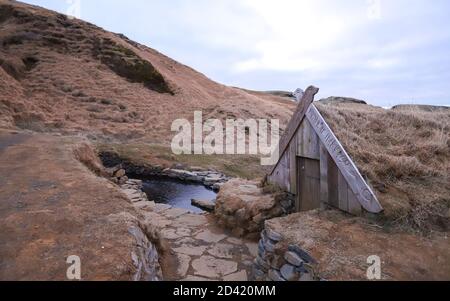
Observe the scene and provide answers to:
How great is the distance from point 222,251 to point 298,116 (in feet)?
11.8

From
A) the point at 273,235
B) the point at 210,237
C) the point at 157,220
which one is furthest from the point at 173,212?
the point at 273,235

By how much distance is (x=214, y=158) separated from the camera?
55.1 ft

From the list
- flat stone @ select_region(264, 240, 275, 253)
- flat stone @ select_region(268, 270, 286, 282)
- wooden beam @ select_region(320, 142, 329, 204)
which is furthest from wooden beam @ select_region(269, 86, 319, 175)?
flat stone @ select_region(268, 270, 286, 282)

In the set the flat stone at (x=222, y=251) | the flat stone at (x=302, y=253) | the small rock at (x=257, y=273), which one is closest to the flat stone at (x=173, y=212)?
the flat stone at (x=222, y=251)

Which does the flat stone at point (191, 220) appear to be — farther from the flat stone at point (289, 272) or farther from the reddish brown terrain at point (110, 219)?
the flat stone at point (289, 272)

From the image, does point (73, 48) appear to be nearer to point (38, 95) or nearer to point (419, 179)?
point (38, 95)

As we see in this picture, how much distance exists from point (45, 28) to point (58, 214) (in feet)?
86.3

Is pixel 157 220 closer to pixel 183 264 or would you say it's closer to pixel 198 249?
pixel 198 249

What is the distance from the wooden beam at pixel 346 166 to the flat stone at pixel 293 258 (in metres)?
1.57

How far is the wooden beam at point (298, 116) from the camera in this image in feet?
21.0

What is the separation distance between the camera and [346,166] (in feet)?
17.1

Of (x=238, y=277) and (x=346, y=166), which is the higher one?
(x=346, y=166)
